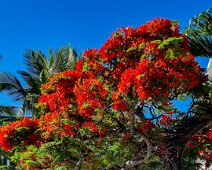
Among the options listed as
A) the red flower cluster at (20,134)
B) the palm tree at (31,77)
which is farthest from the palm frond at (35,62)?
the red flower cluster at (20,134)

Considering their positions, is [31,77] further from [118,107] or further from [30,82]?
[118,107]

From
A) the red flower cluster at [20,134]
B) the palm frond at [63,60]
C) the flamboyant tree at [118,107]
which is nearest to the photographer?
the flamboyant tree at [118,107]

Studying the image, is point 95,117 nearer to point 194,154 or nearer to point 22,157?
point 22,157

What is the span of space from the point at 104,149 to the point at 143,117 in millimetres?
1470

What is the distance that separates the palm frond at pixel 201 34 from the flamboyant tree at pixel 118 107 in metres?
1.03

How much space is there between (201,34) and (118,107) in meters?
2.85

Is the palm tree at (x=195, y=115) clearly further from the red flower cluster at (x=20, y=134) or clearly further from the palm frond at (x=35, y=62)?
the palm frond at (x=35, y=62)

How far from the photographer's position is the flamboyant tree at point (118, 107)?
802 cm

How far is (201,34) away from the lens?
31.9ft

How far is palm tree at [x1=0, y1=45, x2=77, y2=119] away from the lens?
15844 mm

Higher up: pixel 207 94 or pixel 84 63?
pixel 84 63

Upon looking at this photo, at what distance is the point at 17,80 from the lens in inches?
666

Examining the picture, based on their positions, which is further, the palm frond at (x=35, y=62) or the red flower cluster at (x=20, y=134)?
the palm frond at (x=35, y=62)

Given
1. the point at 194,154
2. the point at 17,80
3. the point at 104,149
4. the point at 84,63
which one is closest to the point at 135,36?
the point at 84,63
